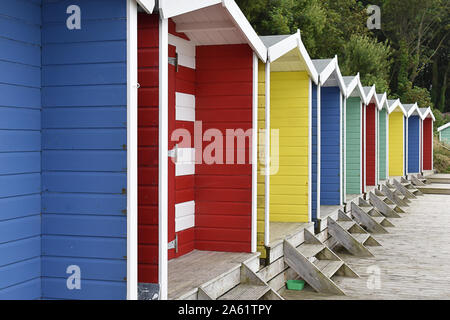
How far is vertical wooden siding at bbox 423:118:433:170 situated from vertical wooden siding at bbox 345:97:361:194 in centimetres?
1114

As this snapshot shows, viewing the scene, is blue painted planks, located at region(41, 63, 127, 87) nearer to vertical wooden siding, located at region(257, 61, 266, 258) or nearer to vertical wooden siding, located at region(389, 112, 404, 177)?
vertical wooden siding, located at region(257, 61, 266, 258)

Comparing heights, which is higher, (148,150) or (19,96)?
(19,96)

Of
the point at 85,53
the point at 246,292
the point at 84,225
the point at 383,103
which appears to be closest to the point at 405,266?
the point at 246,292

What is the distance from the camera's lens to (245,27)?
5617mm

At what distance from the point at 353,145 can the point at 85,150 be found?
8971 mm

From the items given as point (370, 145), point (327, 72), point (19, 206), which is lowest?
point (19, 206)

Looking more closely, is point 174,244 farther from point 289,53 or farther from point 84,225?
point 289,53

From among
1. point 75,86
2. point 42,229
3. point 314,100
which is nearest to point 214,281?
point 42,229

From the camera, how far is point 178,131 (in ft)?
19.1

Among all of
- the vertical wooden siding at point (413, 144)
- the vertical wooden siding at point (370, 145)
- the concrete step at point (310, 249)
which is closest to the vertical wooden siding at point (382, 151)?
the vertical wooden siding at point (370, 145)

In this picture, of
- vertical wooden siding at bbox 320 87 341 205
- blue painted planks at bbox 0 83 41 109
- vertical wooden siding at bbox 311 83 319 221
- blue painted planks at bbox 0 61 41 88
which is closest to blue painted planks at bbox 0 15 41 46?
blue painted planks at bbox 0 61 41 88

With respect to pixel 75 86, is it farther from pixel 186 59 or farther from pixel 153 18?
pixel 186 59

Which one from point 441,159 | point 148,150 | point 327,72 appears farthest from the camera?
point 441,159

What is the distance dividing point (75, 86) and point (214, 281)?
1.90m
